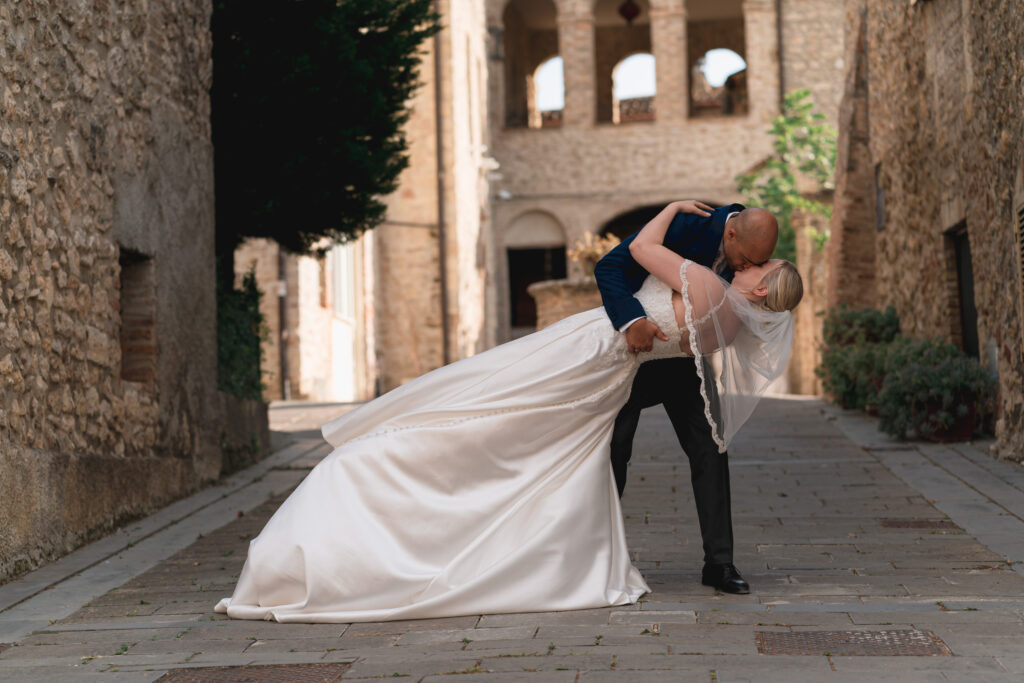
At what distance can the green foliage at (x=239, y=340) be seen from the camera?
10.1 meters

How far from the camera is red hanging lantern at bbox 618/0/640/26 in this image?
3444 cm

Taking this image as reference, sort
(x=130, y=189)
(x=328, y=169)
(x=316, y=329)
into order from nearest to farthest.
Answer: (x=130, y=189)
(x=328, y=169)
(x=316, y=329)

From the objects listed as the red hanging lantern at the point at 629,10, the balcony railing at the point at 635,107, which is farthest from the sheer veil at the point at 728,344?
the balcony railing at the point at 635,107

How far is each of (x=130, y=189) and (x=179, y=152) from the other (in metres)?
1.02

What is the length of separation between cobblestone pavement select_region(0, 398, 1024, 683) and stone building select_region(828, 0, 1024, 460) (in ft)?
7.06

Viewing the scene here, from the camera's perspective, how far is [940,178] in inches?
437

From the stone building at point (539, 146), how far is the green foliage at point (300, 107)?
42.0 feet

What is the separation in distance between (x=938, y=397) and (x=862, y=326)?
3.42 metres

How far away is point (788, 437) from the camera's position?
36.5ft

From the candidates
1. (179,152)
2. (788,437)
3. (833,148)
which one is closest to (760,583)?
(179,152)

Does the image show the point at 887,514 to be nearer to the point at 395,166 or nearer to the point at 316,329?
the point at 395,166

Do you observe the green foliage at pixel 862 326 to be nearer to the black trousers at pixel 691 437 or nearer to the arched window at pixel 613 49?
the black trousers at pixel 691 437

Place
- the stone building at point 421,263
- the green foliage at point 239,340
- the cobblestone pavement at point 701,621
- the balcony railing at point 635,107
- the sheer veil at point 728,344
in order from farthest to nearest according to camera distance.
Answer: the balcony railing at point 635,107, the stone building at point 421,263, the green foliage at point 239,340, the sheer veil at point 728,344, the cobblestone pavement at point 701,621

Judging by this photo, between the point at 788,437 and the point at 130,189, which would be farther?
the point at 788,437
